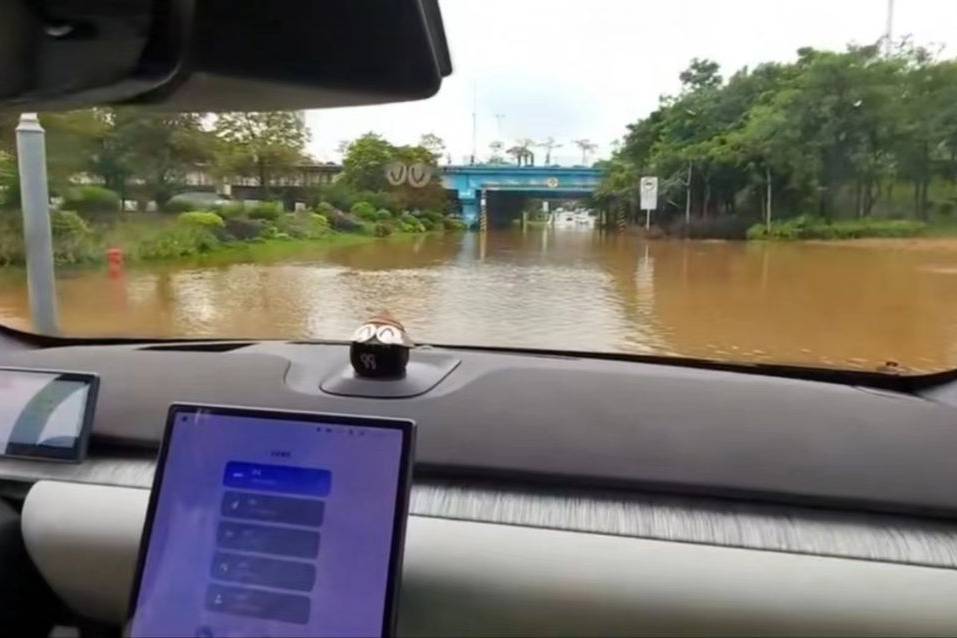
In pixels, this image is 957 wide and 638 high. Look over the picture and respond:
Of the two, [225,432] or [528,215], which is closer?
[225,432]

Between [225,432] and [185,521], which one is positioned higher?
[225,432]

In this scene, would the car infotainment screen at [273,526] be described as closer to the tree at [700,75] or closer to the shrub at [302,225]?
the shrub at [302,225]

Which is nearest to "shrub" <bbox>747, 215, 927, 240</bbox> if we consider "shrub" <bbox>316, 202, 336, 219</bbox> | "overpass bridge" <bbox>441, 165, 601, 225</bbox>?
"overpass bridge" <bbox>441, 165, 601, 225</bbox>

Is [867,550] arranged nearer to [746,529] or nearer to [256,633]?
[746,529]

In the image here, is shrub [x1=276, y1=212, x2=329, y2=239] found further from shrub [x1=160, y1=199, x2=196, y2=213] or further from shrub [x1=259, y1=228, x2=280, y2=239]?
shrub [x1=160, y1=199, x2=196, y2=213]

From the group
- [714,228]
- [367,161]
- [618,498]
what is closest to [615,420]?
[618,498]

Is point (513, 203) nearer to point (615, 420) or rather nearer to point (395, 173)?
point (395, 173)

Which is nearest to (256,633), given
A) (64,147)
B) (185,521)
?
(185,521)
